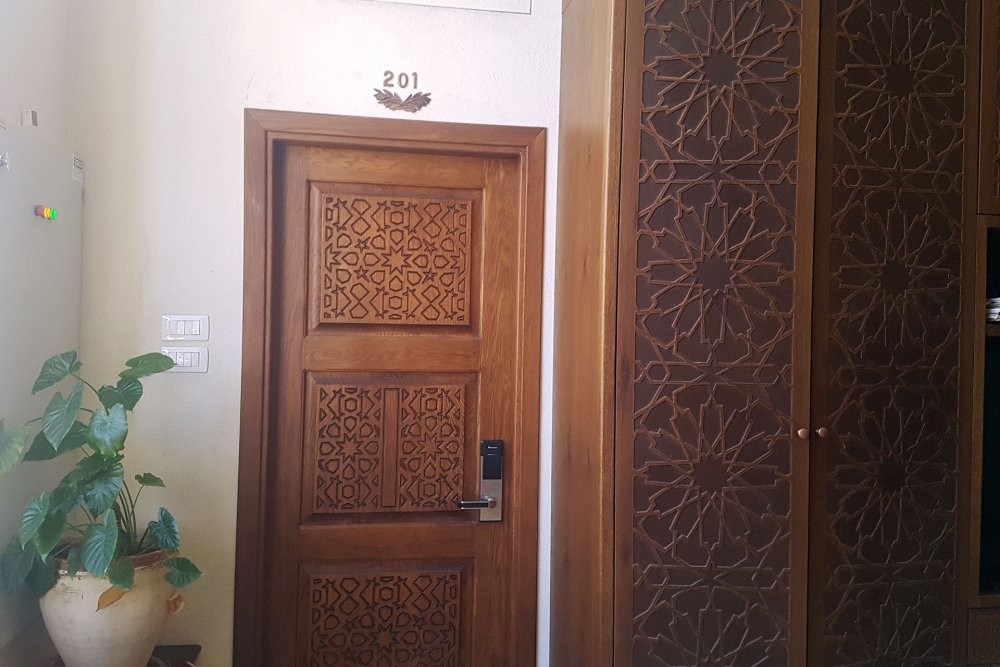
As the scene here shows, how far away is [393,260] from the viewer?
7.20 feet

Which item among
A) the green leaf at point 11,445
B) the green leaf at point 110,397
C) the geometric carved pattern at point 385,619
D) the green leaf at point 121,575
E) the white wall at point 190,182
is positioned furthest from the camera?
the geometric carved pattern at point 385,619

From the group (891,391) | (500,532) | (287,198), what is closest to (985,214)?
(891,391)

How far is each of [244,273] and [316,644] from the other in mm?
1199

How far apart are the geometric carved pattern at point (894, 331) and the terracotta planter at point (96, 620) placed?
1.76 metres

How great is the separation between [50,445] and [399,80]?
1.43 m

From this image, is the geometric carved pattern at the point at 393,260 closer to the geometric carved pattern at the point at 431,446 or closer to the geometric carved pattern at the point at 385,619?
the geometric carved pattern at the point at 431,446

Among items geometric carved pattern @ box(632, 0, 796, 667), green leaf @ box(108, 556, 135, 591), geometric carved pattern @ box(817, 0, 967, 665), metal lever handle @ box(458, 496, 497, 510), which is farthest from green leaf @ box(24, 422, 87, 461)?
geometric carved pattern @ box(817, 0, 967, 665)

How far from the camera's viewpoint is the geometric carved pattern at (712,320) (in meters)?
1.71

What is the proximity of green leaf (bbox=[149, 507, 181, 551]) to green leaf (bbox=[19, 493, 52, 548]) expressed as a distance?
28 centimetres

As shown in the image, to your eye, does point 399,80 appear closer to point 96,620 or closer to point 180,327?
point 180,327

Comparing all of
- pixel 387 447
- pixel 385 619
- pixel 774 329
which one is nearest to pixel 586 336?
pixel 774 329

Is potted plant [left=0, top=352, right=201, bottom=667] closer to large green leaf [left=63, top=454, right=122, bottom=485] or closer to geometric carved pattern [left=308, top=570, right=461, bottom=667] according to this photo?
large green leaf [left=63, top=454, right=122, bottom=485]

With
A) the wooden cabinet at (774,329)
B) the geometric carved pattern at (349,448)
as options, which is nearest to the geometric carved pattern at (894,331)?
the wooden cabinet at (774,329)

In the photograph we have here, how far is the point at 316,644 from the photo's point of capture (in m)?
2.15
